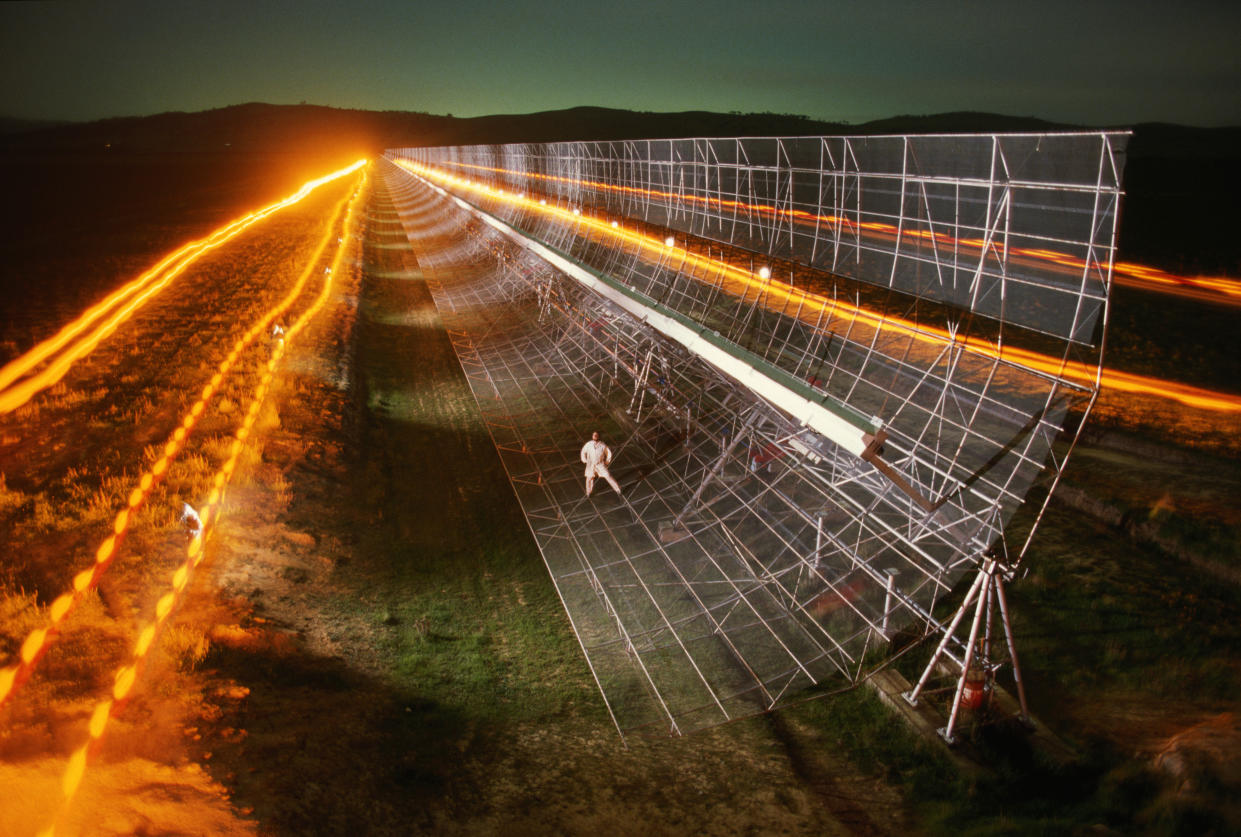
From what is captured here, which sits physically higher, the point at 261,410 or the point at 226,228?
the point at 226,228

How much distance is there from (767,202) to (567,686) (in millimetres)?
8965

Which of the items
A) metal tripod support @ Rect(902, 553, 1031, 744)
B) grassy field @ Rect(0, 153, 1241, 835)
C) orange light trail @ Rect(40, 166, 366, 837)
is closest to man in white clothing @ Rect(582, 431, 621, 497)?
grassy field @ Rect(0, 153, 1241, 835)

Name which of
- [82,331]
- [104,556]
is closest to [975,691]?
[104,556]

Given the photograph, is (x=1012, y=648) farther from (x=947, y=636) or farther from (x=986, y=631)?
(x=947, y=636)

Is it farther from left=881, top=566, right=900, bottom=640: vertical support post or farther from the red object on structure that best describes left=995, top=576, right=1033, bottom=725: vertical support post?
left=881, top=566, right=900, bottom=640: vertical support post

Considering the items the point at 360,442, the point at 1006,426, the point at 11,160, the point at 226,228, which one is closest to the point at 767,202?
the point at 1006,426

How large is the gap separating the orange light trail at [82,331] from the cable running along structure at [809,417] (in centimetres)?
876

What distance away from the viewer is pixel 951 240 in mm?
7883

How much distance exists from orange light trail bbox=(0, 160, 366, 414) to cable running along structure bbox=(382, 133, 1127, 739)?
28.7ft

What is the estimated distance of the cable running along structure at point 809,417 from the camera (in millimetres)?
6051

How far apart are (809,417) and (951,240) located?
3.46m

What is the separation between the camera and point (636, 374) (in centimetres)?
1228

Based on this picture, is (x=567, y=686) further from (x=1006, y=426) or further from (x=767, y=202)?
(x=767, y=202)

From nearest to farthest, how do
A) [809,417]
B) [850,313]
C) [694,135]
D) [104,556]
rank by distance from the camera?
[809,417] → [104,556] → [850,313] → [694,135]
